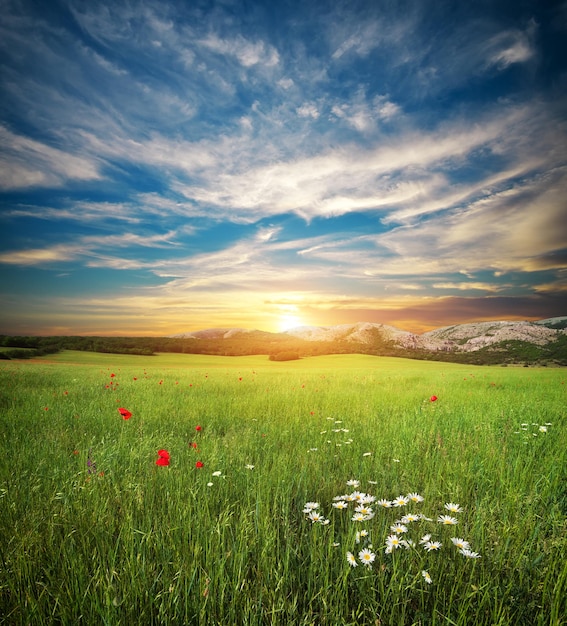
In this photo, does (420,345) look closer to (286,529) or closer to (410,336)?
(410,336)

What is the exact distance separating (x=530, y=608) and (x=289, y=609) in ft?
4.86

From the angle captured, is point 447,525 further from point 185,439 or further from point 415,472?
point 185,439

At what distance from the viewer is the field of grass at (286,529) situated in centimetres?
198

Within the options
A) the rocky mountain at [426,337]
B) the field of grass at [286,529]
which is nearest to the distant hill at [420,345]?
the rocky mountain at [426,337]

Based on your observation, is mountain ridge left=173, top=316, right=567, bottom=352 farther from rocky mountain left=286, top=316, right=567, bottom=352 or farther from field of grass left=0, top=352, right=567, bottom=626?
field of grass left=0, top=352, right=567, bottom=626

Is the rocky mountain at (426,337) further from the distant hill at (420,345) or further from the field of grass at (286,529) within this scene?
the field of grass at (286,529)

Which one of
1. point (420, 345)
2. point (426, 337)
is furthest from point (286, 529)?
point (426, 337)

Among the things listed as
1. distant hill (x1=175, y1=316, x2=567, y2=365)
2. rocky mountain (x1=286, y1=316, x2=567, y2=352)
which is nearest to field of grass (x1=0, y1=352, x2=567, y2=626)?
distant hill (x1=175, y1=316, x2=567, y2=365)

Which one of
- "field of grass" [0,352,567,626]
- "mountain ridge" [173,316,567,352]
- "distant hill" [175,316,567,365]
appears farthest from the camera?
"mountain ridge" [173,316,567,352]

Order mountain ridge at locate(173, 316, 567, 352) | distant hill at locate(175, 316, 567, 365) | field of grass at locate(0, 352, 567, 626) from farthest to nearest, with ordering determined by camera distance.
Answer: mountain ridge at locate(173, 316, 567, 352)
distant hill at locate(175, 316, 567, 365)
field of grass at locate(0, 352, 567, 626)

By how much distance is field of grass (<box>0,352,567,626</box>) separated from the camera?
1.98 m

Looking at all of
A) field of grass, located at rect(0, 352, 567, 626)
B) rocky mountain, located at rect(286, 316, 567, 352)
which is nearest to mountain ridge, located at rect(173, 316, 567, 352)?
rocky mountain, located at rect(286, 316, 567, 352)

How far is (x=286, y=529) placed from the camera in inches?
105

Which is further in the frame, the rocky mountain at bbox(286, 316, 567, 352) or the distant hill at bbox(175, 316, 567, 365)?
the rocky mountain at bbox(286, 316, 567, 352)
